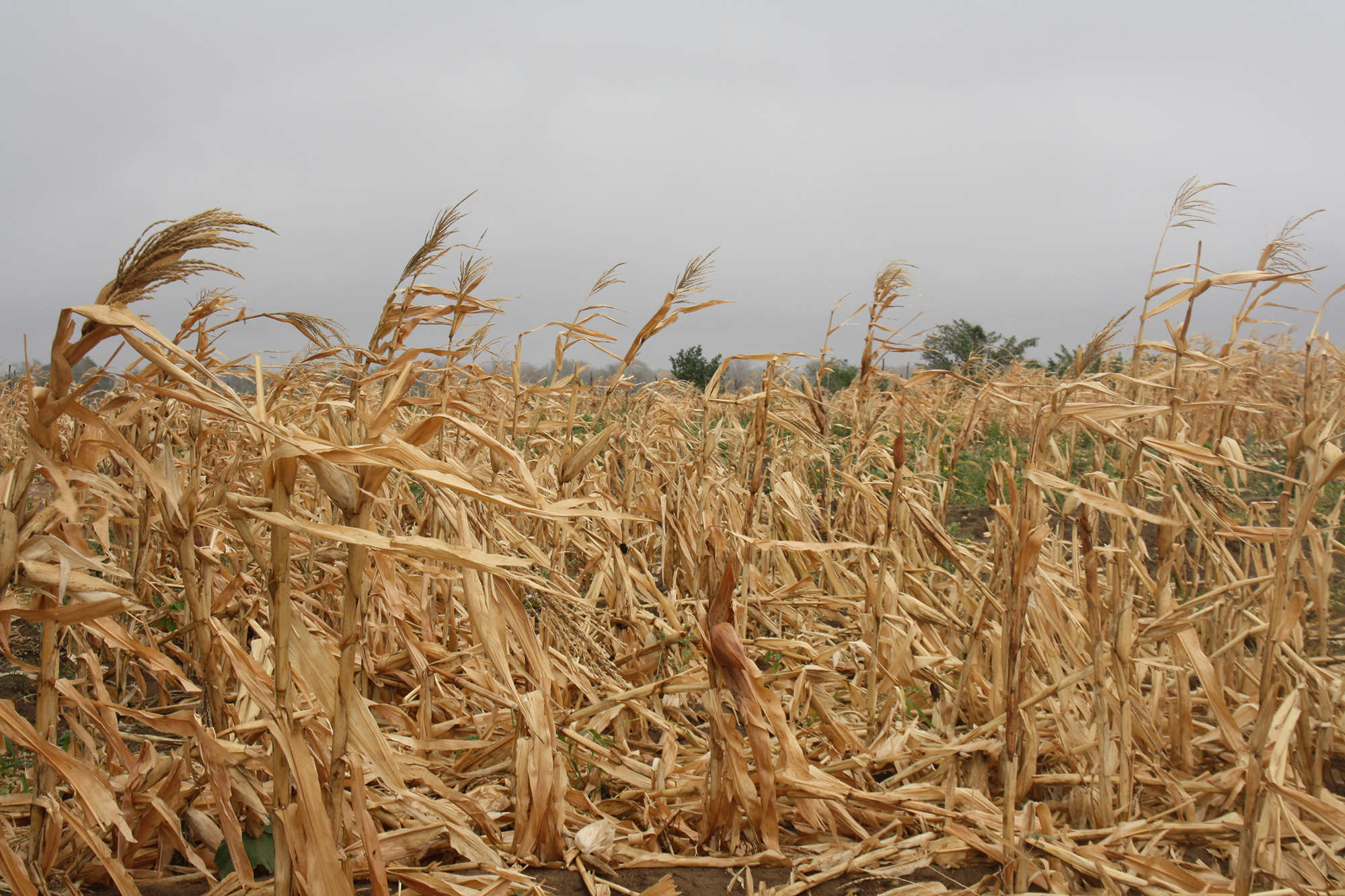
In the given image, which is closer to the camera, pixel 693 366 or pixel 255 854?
pixel 255 854

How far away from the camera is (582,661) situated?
240cm

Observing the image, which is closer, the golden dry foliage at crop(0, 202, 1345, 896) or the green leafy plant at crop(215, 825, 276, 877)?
the golden dry foliage at crop(0, 202, 1345, 896)

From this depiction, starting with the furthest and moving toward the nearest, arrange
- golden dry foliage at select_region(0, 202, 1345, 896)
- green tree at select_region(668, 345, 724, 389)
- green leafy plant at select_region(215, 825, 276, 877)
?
green tree at select_region(668, 345, 724, 389) < green leafy plant at select_region(215, 825, 276, 877) < golden dry foliage at select_region(0, 202, 1345, 896)

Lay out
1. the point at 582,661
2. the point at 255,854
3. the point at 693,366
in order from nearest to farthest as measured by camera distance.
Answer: the point at 255,854 < the point at 582,661 < the point at 693,366

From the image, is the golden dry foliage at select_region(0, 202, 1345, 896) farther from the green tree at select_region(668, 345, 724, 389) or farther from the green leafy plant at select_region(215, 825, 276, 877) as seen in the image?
the green tree at select_region(668, 345, 724, 389)

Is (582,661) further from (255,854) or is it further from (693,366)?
(693,366)

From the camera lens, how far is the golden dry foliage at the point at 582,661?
4.28 feet

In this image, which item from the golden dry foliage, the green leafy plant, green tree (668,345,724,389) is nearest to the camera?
the golden dry foliage

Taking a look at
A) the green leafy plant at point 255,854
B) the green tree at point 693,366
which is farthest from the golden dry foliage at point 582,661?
the green tree at point 693,366

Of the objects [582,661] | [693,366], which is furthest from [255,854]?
[693,366]

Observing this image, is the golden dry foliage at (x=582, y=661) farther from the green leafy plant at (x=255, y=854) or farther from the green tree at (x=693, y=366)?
the green tree at (x=693, y=366)

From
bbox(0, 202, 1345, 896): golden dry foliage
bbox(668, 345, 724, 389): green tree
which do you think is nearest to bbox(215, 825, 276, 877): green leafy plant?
bbox(0, 202, 1345, 896): golden dry foliage

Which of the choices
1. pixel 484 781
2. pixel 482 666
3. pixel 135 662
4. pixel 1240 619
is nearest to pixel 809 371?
pixel 1240 619

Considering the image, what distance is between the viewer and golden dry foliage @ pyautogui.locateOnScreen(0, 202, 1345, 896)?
1305mm
